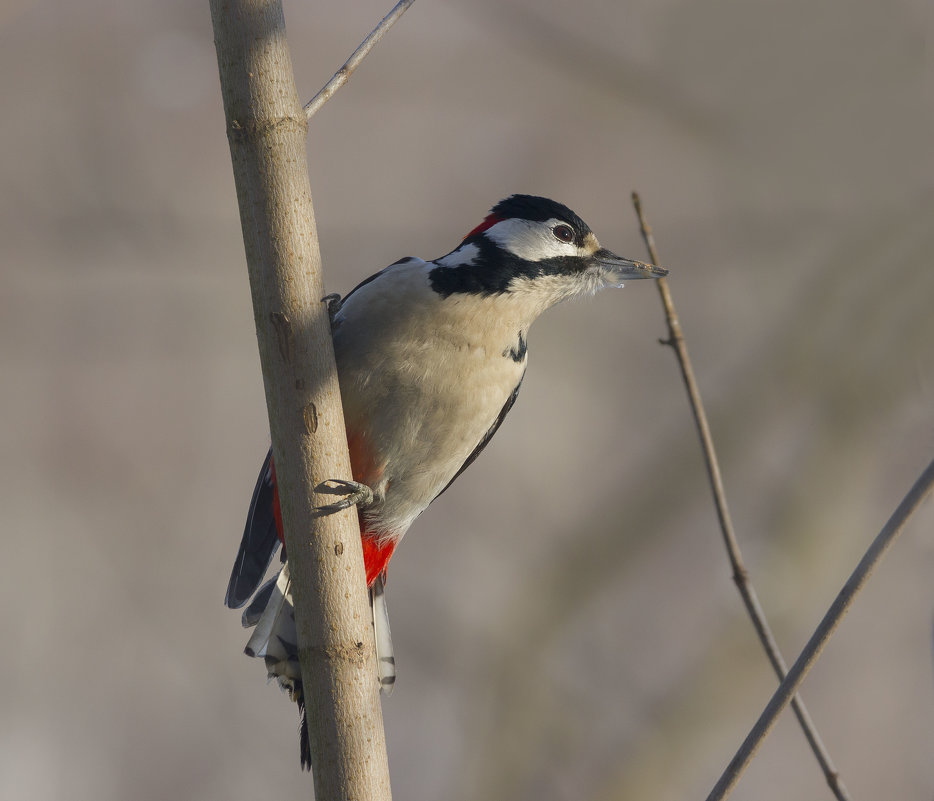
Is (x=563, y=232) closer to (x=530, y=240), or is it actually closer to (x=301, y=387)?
(x=530, y=240)

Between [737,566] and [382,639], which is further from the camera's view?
[382,639]

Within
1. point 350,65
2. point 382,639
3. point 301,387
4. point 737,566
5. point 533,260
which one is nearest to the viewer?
point 301,387

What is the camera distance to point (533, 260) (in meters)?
2.61

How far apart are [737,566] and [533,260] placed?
3.39 feet

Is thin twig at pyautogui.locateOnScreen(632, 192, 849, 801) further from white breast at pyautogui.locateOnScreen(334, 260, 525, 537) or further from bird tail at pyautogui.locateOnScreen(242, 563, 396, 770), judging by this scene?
bird tail at pyautogui.locateOnScreen(242, 563, 396, 770)

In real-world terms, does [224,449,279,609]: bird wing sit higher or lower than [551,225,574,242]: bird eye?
lower

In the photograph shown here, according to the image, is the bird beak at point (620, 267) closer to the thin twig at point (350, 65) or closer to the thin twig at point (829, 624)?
the thin twig at point (350, 65)

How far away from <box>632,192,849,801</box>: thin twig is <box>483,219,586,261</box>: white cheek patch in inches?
20.0

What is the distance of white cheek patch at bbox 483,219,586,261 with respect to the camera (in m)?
2.63

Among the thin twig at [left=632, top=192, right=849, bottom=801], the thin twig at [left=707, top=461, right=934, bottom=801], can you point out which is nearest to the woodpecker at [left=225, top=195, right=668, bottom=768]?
the thin twig at [left=632, top=192, right=849, bottom=801]

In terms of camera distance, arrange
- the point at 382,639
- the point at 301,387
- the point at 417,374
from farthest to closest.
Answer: the point at 382,639
the point at 417,374
the point at 301,387

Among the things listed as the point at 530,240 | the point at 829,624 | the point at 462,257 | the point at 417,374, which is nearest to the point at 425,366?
the point at 417,374

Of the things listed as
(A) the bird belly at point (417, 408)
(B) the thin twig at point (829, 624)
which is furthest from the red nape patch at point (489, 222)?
(B) the thin twig at point (829, 624)

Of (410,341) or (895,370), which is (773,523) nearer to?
(895,370)
